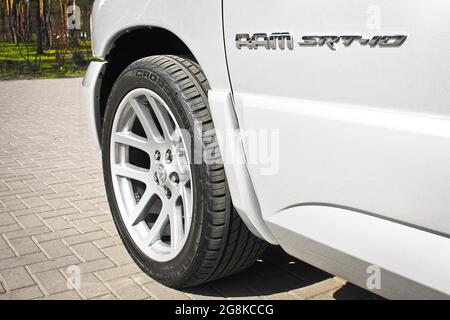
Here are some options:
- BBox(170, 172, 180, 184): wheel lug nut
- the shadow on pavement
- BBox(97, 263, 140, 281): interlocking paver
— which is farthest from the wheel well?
the shadow on pavement

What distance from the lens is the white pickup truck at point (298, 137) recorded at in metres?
1.28

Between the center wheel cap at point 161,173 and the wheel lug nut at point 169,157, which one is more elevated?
the wheel lug nut at point 169,157

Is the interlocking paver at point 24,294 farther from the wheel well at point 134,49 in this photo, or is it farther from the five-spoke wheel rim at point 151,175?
the wheel well at point 134,49

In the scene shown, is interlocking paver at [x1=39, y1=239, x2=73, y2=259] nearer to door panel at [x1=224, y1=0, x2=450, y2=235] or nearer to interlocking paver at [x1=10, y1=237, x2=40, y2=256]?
interlocking paver at [x1=10, y1=237, x2=40, y2=256]

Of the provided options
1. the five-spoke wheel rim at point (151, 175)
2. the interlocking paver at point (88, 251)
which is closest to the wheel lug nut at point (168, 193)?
the five-spoke wheel rim at point (151, 175)

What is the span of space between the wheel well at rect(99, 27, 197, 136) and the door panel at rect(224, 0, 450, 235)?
0.87m

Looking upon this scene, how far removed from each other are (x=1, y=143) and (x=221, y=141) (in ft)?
15.1

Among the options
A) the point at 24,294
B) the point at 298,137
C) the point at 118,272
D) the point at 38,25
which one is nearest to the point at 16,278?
the point at 24,294

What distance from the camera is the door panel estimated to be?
4.10 ft

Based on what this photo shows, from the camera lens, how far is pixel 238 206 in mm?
1905

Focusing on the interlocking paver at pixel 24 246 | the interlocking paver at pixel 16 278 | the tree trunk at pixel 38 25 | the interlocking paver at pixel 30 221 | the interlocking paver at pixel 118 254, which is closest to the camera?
the interlocking paver at pixel 16 278

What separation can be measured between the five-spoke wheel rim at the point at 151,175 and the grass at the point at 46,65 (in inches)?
487

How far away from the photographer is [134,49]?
9.41ft
